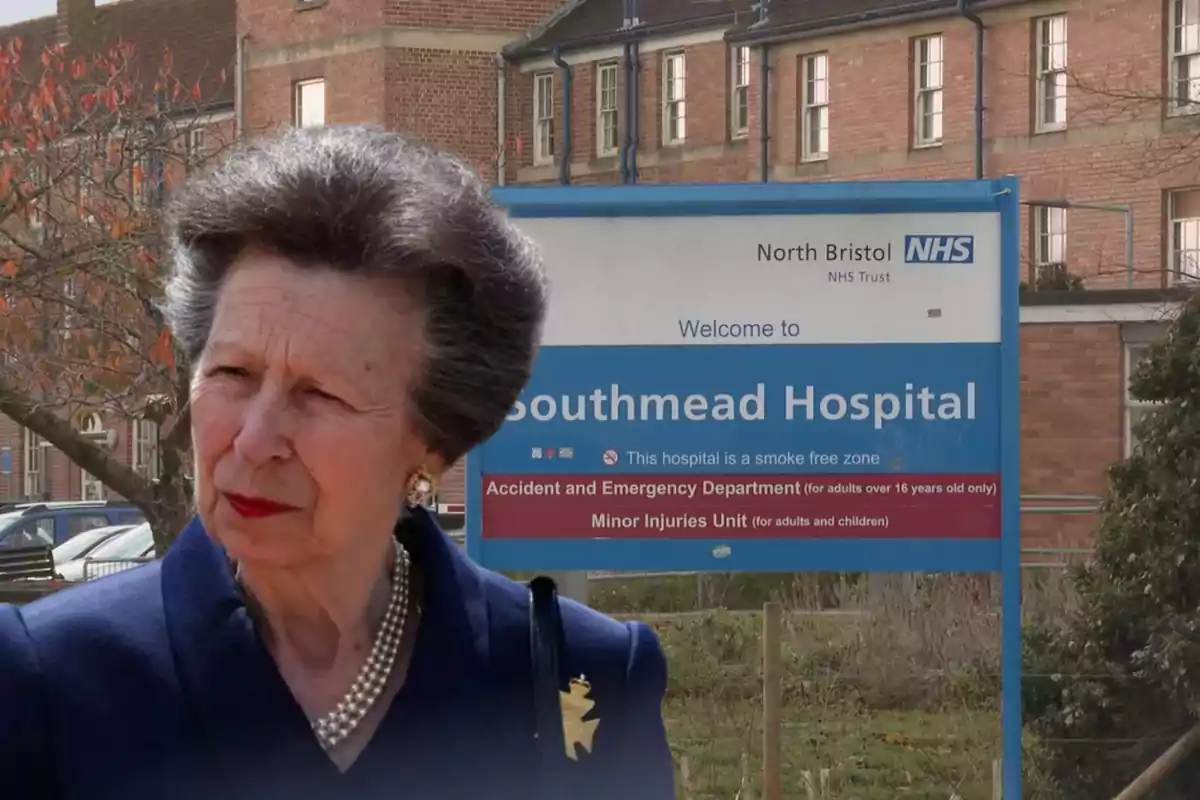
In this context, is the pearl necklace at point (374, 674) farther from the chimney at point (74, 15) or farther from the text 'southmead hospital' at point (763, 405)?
the chimney at point (74, 15)

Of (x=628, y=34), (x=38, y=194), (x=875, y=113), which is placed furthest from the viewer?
(x=628, y=34)

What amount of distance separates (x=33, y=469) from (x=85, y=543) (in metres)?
31.3

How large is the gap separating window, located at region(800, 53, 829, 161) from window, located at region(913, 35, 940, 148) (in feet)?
7.31

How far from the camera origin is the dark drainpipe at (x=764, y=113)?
141 ft

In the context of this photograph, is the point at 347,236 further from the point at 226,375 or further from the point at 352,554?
the point at 352,554

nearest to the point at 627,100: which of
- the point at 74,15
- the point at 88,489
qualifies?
the point at 88,489

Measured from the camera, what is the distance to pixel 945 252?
6.81m

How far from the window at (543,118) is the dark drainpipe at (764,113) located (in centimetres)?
592

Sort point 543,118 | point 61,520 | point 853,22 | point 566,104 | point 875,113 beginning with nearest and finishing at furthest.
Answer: point 61,520
point 853,22
point 875,113
point 566,104
point 543,118

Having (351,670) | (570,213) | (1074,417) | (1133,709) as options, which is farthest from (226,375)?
(1074,417)

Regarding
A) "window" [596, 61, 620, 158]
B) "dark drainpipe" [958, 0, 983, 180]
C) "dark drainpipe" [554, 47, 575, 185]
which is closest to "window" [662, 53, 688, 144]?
"window" [596, 61, 620, 158]

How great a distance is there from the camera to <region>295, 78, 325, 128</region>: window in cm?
4730

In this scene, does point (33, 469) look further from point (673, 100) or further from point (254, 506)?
point (254, 506)

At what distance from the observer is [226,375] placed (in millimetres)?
2496
